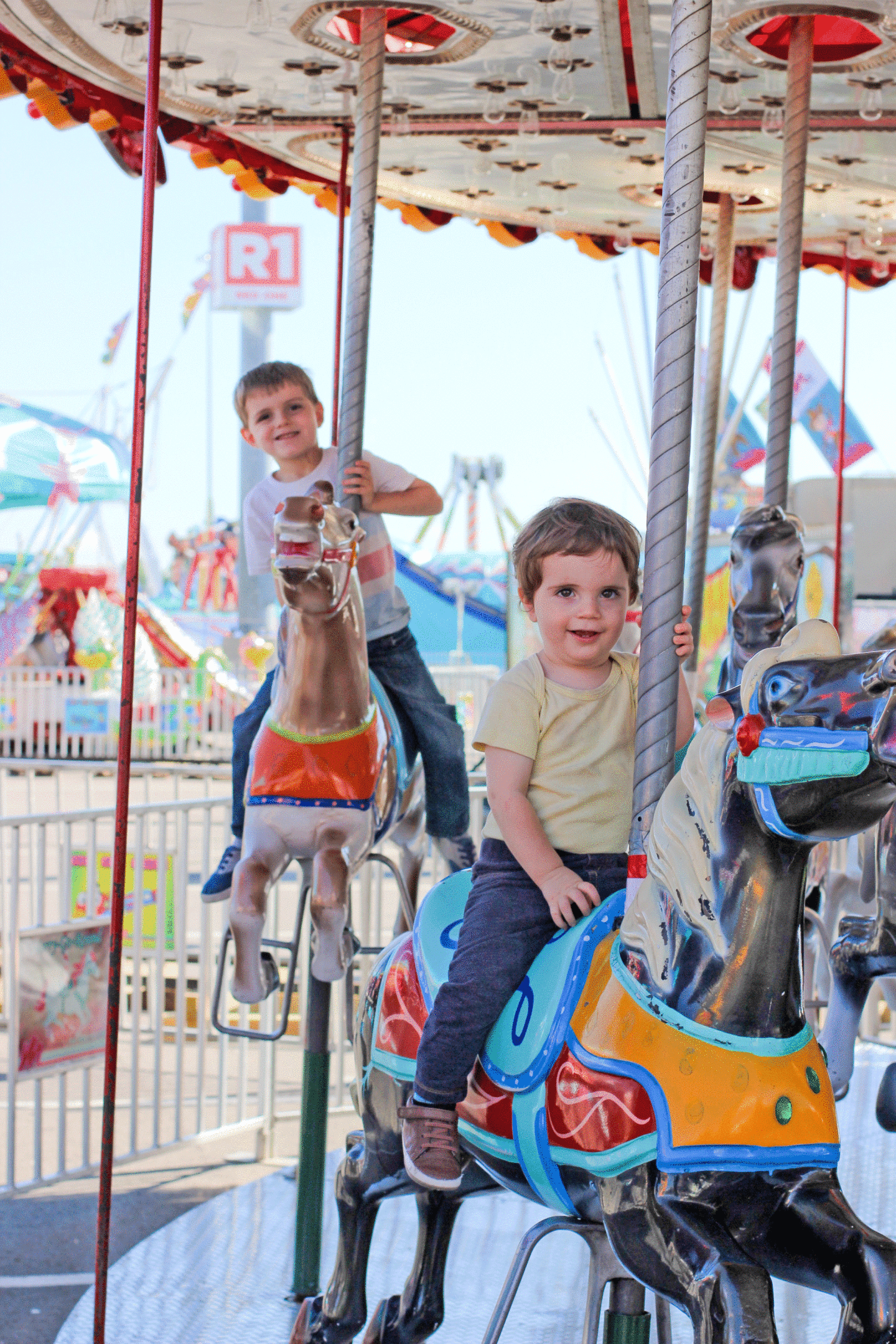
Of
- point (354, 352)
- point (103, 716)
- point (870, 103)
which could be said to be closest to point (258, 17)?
point (354, 352)

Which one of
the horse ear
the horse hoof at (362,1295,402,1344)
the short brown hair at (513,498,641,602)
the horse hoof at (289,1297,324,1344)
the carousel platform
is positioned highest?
the short brown hair at (513,498,641,602)

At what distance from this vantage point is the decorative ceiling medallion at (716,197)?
4547mm

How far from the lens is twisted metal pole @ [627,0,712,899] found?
1.84 meters

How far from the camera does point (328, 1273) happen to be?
3.12 metres

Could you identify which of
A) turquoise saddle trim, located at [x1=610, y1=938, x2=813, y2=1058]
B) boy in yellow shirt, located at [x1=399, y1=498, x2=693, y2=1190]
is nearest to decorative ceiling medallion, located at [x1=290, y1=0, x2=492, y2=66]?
boy in yellow shirt, located at [x1=399, y1=498, x2=693, y2=1190]

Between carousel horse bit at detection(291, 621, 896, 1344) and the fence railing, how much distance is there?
1.94 meters

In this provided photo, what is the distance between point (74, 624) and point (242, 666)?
411 centimetres

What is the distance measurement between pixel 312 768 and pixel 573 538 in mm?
1057

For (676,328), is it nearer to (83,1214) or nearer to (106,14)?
(106,14)

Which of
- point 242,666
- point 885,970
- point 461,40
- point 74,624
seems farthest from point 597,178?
point 74,624

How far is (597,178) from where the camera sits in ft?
14.6

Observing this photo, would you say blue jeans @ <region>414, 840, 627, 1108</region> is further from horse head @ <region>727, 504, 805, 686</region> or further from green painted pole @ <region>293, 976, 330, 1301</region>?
green painted pole @ <region>293, 976, 330, 1301</region>

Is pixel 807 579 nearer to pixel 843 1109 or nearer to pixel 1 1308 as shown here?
pixel 843 1109

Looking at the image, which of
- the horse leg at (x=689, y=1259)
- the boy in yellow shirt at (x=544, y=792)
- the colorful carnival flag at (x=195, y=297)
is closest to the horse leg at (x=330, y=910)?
the boy in yellow shirt at (x=544, y=792)
